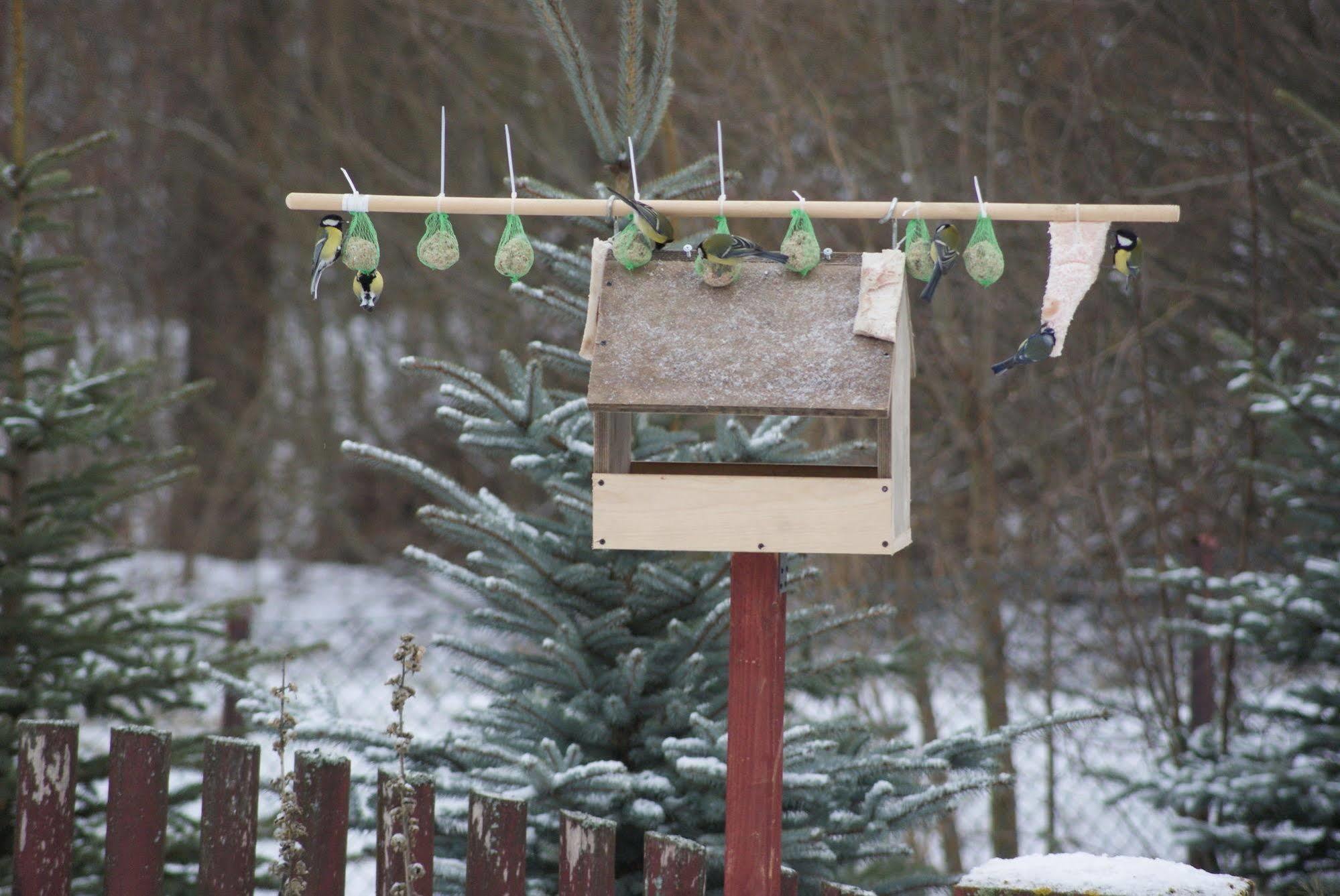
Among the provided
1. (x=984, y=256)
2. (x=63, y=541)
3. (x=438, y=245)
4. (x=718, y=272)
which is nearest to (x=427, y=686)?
(x=63, y=541)

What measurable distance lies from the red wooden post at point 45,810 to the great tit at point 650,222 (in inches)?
55.7

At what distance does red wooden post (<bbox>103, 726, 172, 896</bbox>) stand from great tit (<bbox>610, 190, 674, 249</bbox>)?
4.13 feet

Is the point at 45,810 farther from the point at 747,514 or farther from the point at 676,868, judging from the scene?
the point at 747,514

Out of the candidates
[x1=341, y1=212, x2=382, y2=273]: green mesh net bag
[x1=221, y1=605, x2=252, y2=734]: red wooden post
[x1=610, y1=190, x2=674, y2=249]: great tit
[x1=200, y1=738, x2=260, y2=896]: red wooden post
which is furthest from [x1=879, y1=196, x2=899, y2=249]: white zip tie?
[x1=221, y1=605, x2=252, y2=734]: red wooden post

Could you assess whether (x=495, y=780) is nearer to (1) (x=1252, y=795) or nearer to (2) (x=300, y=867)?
(2) (x=300, y=867)

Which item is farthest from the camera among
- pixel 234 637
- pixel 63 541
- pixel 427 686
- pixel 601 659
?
pixel 427 686

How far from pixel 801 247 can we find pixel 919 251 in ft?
0.71

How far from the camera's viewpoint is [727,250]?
2.08m

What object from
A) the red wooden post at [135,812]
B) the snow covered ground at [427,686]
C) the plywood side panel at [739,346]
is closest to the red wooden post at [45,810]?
the red wooden post at [135,812]

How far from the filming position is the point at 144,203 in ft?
35.2

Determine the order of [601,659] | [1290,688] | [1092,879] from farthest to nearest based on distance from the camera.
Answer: [1290,688] < [601,659] < [1092,879]

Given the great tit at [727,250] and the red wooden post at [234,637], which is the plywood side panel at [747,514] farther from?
the red wooden post at [234,637]

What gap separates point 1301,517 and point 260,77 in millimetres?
8303

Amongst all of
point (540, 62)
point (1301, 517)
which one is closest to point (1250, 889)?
point (1301, 517)
